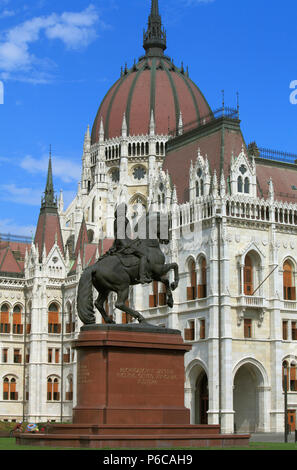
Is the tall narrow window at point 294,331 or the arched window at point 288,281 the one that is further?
the arched window at point 288,281

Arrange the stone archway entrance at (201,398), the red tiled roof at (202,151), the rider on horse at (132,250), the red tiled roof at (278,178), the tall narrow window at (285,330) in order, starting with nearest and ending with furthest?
the rider on horse at (132,250) → the stone archway entrance at (201,398) → the tall narrow window at (285,330) → the red tiled roof at (202,151) → the red tiled roof at (278,178)

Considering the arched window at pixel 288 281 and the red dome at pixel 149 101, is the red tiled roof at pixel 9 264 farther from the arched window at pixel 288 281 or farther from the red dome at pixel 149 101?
the arched window at pixel 288 281

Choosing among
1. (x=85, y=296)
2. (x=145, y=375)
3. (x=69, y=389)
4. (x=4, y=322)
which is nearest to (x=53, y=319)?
(x=4, y=322)

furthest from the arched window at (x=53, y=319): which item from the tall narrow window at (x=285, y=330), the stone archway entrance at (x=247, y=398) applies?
the tall narrow window at (x=285, y=330)

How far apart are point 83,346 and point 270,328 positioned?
36563 mm

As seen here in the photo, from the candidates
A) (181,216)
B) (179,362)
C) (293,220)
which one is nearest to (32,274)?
(181,216)

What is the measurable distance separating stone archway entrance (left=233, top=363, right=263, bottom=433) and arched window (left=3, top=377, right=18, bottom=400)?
30.3 m

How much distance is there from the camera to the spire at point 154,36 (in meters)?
104

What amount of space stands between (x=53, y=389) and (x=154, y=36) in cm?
4589

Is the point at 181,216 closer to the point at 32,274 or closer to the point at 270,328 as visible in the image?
the point at 270,328

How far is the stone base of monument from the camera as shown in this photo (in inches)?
1096

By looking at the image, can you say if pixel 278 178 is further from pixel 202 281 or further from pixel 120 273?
pixel 120 273

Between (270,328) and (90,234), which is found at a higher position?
(90,234)

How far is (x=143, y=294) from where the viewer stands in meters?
72.1
